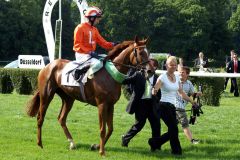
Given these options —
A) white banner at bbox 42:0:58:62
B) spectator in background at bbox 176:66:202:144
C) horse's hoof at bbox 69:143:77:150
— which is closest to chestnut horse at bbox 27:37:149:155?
horse's hoof at bbox 69:143:77:150

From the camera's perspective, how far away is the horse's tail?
35.6ft

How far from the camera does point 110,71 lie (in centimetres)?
943

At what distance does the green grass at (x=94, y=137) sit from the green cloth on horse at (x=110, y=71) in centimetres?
135

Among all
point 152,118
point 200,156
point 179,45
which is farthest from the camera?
point 179,45

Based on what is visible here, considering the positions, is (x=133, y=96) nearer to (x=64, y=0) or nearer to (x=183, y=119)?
(x=183, y=119)

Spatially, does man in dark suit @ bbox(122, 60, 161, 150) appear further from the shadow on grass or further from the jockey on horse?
the jockey on horse

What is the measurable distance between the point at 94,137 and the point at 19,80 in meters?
12.1

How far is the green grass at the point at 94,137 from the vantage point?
30.4ft

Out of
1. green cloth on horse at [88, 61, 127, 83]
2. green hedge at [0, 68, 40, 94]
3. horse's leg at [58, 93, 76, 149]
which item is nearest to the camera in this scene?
green cloth on horse at [88, 61, 127, 83]

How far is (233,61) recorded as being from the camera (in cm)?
2330

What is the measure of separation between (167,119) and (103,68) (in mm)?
1472

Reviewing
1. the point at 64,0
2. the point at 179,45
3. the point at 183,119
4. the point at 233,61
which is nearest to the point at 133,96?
the point at 183,119

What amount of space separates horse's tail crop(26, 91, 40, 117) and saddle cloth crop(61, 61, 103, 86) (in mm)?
977

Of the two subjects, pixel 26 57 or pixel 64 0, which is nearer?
pixel 26 57
